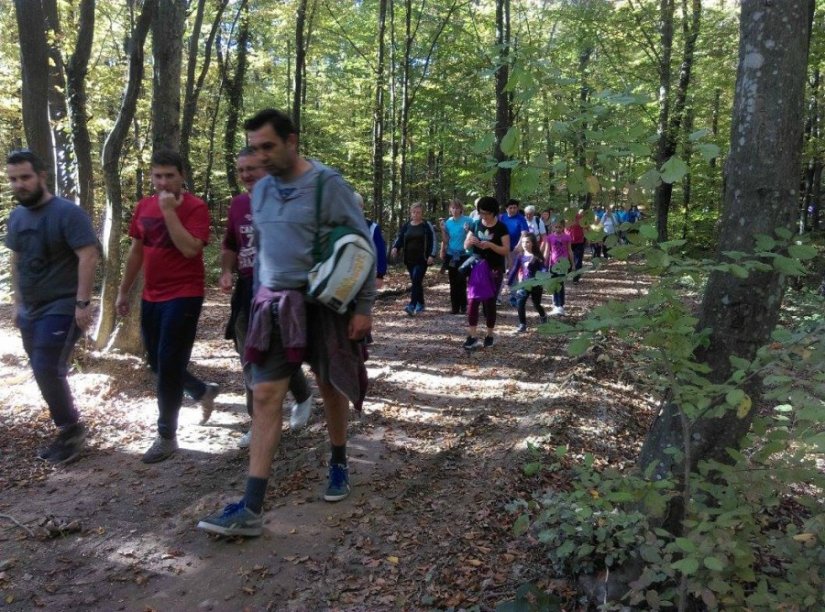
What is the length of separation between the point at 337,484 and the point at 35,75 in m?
6.95

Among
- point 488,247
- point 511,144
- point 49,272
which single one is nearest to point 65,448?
point 49,272

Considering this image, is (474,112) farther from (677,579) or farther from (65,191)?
(677,579)

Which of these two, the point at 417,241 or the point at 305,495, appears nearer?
the point at 305,495

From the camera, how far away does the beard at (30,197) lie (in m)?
4.27

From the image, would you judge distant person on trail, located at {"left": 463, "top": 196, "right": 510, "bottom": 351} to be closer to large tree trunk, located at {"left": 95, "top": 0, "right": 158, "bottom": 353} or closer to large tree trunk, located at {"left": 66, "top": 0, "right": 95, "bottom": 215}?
large tree trunk, located at {"left": 95, "top": 0, "right": 158, "bottom": 353}

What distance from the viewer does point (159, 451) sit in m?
4.55

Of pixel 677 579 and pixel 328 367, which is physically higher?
pixel 328 367

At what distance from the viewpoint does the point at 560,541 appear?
3.21 m

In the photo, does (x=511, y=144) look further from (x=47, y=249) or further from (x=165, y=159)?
(x=47, y=249)

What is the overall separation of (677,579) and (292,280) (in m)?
2.42

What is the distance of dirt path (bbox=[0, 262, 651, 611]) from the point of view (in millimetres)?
2982

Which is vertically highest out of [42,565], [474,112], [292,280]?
[474,112]

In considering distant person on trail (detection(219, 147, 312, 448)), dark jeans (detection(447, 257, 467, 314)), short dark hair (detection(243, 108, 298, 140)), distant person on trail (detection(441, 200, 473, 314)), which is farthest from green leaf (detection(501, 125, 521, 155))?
dark jeans (detection(447, 257, 467, 314))

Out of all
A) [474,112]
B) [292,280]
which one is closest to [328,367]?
[292,280]
